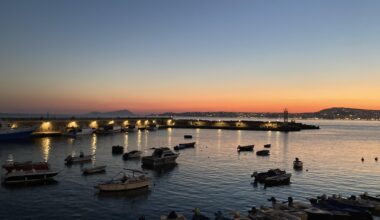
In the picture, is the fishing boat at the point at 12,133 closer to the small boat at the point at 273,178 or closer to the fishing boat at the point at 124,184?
the fishing boat at the point at 124,184

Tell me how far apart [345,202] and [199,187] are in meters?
18.4

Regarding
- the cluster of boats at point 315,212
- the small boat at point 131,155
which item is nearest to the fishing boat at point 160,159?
the small boat at point 131,155

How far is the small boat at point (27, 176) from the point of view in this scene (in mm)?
47812

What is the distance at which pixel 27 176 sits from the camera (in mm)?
48781

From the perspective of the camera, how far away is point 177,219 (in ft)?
95.5

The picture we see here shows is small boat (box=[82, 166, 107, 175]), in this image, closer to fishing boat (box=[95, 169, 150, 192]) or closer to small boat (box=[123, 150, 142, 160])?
fishing boat (box=[95, 169, 150, 192])

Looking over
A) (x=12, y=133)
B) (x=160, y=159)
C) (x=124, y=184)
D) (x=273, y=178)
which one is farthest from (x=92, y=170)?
(x=12, y=133)

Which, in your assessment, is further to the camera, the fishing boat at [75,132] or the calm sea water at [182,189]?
the fishing boat at [75,132]

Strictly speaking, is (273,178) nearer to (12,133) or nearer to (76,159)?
(76,159)

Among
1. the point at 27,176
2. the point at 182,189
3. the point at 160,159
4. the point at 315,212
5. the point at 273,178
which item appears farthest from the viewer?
the point at 160,159

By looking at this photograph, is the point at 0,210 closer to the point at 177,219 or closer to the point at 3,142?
the point at 177,219

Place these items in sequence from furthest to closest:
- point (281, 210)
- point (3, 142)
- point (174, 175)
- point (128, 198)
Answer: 1. point (3, 142)
2. point (174, 175)
3. point (128, 198)
4. point (281, 210)

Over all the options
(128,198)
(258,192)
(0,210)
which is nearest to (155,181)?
(128,198)

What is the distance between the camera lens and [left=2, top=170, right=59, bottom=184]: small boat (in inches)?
1882
